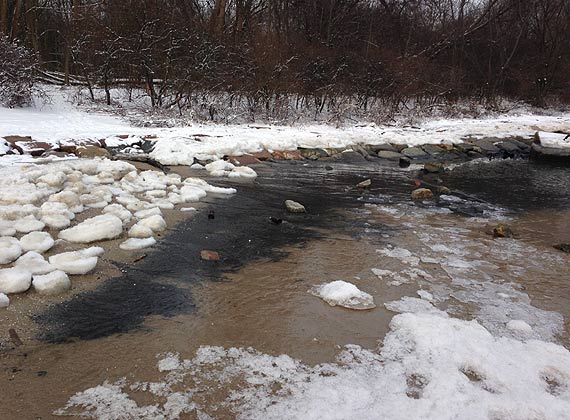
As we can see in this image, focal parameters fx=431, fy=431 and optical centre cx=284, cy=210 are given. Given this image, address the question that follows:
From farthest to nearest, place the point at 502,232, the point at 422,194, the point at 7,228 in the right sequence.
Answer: the point at 422,194 → the point at 502,232 → the point at 7,228

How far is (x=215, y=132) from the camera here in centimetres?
1051

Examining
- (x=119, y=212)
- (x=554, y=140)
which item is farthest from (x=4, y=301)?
(x=554, y=140)

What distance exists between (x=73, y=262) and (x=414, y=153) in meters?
9.59

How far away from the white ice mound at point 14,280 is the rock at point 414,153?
9.63m

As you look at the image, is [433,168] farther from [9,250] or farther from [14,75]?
[14,75]

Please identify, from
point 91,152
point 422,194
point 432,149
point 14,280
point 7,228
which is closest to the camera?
point 14,280

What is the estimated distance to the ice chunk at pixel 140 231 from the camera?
4023 millimetres

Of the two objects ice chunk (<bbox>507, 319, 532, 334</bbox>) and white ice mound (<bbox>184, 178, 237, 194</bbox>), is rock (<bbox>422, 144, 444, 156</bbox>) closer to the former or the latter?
white ice mound (<bbox>184, 178, 237, 194</bbox>)

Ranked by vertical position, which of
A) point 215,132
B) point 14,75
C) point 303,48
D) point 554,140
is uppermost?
point 303,48

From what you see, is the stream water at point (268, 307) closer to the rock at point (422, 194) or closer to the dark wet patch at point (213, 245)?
the dark wet patch at point (213, 245)

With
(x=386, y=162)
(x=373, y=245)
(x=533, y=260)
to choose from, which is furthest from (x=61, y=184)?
(x=386, y=162)

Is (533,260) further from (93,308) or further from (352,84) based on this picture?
(352,84)

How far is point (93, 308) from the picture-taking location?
9.37 feet

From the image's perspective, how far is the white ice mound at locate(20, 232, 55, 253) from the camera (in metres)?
3.42
